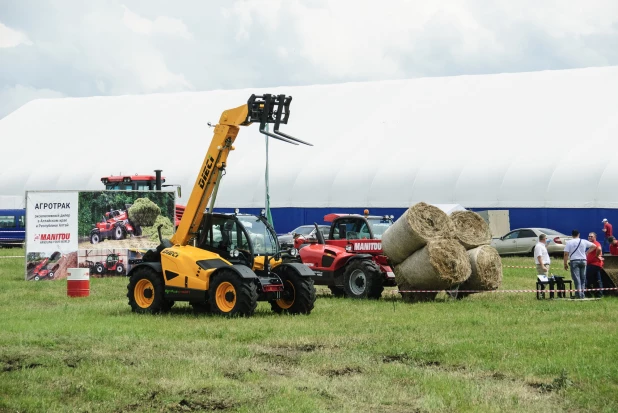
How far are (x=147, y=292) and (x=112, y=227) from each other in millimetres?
10251

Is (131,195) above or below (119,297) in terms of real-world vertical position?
above

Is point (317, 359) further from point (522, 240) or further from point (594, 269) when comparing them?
point (522, 240)

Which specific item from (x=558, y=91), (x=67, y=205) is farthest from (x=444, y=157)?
(x=67, y=205)

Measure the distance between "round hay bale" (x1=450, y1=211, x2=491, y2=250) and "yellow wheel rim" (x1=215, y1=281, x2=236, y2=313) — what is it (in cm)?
633

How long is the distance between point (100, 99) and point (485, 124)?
88.1ft

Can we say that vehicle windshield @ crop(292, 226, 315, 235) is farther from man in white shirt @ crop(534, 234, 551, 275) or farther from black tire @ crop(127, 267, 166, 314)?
black tire @ crop(127, 267, 166, 314)

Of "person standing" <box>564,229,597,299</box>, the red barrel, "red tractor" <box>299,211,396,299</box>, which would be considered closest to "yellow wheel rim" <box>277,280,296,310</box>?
"red tractor" <box>299,211,396,299</box>

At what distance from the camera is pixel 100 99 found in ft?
204

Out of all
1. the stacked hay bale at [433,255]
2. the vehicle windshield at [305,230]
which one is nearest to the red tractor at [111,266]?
the stacked hay bale at [433,255]

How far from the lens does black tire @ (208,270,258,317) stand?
16891 millimetres

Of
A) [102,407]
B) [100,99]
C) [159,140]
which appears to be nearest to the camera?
[102,407]

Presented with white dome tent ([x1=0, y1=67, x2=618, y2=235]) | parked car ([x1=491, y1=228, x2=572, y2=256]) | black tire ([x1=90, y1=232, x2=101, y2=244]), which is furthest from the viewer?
white dome tent ([x1=0, y1=67, x2=618, y2=235])

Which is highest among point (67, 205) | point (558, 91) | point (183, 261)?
point (558, 91)

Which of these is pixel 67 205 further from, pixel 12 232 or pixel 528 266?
pixel 12 232
